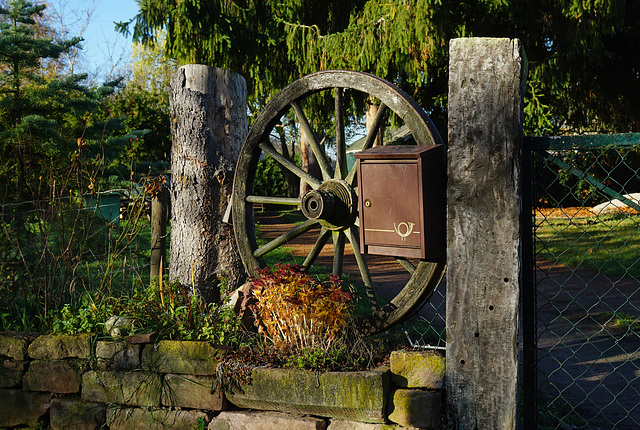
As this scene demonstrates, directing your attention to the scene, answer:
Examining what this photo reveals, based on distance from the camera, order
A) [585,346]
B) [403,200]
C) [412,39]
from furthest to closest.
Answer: [412,39] < [585,346] < [403,200]

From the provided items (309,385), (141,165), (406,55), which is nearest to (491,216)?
(309,385)

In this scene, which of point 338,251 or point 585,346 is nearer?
point 338,251

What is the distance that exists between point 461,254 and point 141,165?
29.3ft

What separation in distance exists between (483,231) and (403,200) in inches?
18.2

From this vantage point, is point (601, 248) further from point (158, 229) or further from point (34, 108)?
point (34, 108)

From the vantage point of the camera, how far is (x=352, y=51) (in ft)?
33.8

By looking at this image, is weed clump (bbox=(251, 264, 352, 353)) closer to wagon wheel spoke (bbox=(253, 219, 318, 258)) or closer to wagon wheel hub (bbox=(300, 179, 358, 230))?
wagon wheel hub (bbox=(300, 179, 358, 230))

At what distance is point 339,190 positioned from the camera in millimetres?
3826

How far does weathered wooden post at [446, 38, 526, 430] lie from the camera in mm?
2947

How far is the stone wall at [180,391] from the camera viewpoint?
3.10 meters

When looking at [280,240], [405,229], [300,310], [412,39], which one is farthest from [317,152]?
[412,39]

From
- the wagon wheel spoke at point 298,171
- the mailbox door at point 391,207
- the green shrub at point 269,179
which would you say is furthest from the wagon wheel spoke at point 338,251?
the green shrub at point 269,179

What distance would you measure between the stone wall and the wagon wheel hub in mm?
996

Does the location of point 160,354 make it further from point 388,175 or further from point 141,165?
point 141,165
